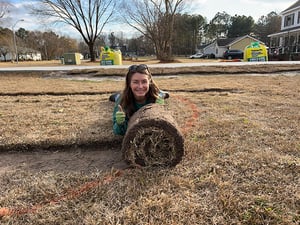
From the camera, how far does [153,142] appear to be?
6.82 ft

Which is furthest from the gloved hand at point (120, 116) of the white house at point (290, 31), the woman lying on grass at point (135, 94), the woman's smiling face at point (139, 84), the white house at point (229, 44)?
the white house at point (229, 44)

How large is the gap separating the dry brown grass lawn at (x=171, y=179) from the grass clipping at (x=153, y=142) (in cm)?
A: 10

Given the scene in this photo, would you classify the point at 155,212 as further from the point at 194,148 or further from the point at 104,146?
the point at 104,146

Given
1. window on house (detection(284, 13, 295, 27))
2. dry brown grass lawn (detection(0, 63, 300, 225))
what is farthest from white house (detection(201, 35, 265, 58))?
dry brown grass lawn (detection(0, 63, 300, 225))

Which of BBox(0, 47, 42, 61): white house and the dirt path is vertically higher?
BBox(0, 47, 42, 61): white house

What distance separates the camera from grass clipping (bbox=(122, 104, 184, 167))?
2045mm

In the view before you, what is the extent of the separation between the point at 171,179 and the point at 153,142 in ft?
1.09

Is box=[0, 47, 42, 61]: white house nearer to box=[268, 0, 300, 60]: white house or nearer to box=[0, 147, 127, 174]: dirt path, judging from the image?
box=[268, 0, 300, 60]: white house

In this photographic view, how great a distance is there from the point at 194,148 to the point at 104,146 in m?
0.97

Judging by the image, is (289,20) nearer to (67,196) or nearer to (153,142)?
(153,142)

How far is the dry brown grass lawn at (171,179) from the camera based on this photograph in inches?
62.6

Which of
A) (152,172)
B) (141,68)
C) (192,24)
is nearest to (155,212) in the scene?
Answer: (152,172)

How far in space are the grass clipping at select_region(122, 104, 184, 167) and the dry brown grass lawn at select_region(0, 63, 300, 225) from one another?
97 mm

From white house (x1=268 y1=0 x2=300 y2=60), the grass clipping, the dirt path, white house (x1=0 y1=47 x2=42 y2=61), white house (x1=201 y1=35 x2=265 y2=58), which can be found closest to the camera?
the grass clipping
